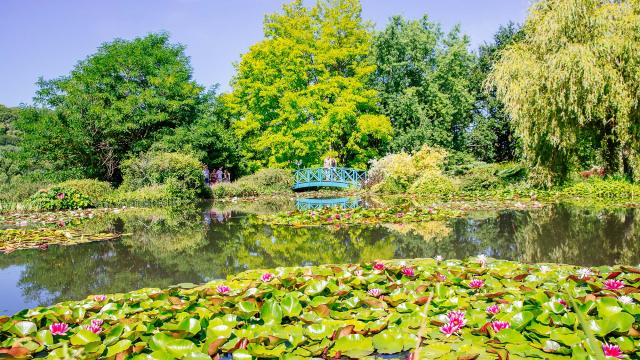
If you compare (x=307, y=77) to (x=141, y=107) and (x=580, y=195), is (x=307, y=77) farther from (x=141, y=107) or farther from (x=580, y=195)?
(x=580, y=195)

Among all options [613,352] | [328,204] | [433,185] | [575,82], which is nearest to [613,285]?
[613,352]

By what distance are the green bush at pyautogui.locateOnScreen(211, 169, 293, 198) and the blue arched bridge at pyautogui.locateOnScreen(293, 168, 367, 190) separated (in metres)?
0.64

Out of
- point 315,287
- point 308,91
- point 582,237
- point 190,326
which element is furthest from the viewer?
point 308,91

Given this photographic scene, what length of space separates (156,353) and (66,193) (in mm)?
13425

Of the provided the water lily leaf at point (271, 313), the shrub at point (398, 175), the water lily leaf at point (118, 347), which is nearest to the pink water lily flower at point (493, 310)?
the water lily leaf at point (271, 313)

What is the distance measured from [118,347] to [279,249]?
316 centimetres

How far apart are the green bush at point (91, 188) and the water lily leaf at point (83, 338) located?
43.5ft

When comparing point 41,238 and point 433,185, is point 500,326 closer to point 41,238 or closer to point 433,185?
point 41,238

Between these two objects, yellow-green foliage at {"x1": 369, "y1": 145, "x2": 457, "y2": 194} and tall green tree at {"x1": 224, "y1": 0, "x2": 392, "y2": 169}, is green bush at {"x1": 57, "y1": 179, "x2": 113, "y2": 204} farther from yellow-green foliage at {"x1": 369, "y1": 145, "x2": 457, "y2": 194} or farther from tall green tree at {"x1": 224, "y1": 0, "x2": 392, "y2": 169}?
yellow-green foliage at {"x1": 369, "y1": 145, "x2": 457, "y2": 194}

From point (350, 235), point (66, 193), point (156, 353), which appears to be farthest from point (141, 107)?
point (156, 353)

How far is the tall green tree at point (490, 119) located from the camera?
23781 mm

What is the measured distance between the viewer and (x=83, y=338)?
209cm

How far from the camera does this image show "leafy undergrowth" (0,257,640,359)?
191 centimetres

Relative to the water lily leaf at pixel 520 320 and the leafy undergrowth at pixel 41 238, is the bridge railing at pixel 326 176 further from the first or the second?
the water lily leaf at pixel 520 320
